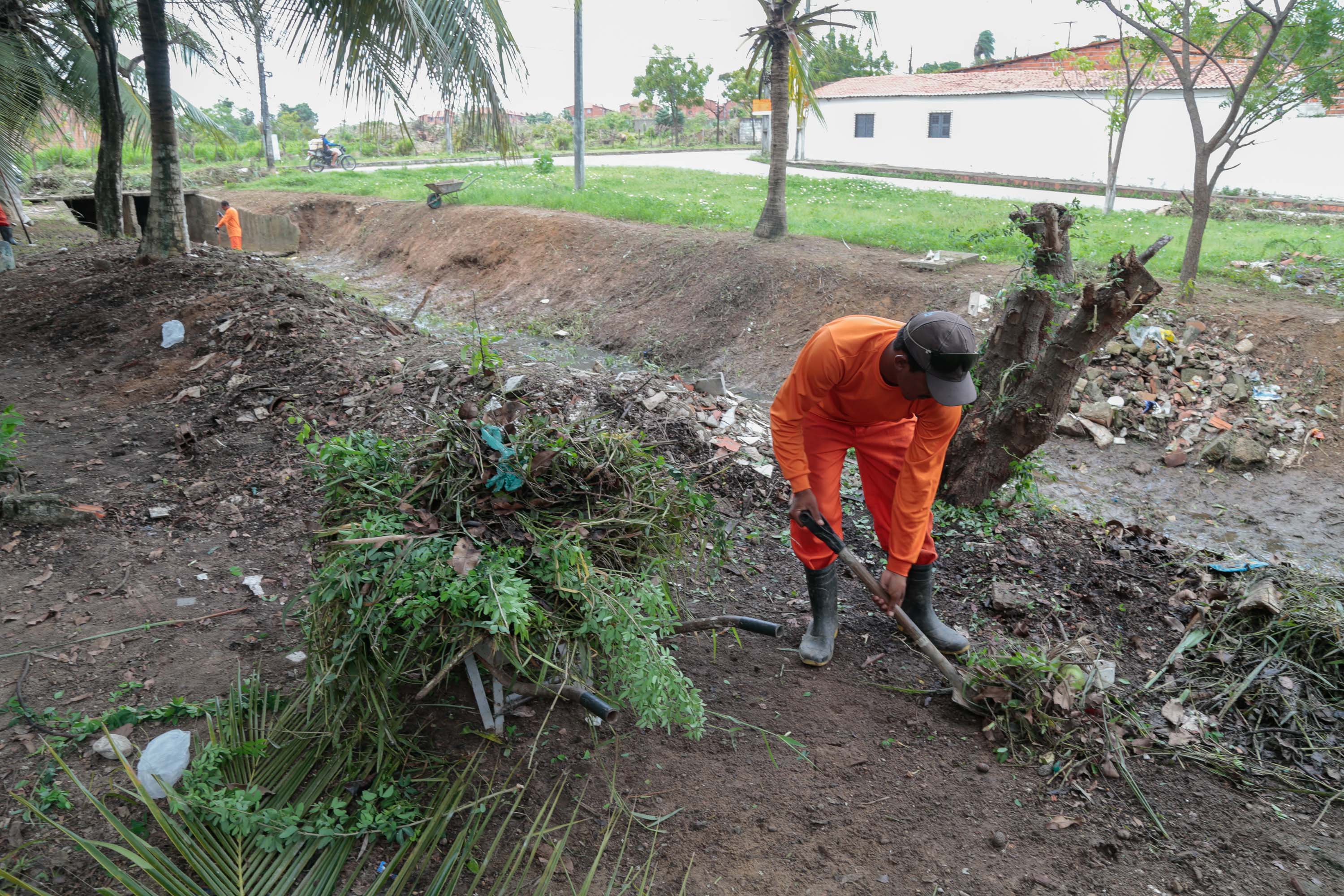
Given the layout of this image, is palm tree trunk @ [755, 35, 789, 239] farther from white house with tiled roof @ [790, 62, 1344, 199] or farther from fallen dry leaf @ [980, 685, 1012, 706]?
fallen dry leaf @ [980, 685, 1012, 706]

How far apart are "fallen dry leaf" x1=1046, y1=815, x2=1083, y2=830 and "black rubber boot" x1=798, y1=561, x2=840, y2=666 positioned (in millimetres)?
1019

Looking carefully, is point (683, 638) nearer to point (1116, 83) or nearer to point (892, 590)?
point (892, 590)

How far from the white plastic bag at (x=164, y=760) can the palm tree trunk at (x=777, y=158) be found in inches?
368

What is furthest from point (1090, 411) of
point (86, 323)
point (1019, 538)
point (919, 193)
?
point (919, 193)

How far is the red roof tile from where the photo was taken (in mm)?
18578

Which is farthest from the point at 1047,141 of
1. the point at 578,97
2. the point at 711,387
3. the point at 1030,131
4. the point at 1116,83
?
the point at 711,387

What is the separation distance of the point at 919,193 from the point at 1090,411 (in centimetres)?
1109

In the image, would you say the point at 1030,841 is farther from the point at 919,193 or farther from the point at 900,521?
the point at 919,193

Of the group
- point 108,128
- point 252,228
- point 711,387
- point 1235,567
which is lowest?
point 1235,567

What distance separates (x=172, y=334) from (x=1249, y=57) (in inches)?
448

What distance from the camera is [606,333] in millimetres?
9930

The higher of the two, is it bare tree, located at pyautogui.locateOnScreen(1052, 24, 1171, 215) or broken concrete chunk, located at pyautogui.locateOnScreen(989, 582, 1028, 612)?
bare tree, located at pyautogui.locateOnScreen(1052, 24, 1171, 215)

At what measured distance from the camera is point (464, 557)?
2295mm

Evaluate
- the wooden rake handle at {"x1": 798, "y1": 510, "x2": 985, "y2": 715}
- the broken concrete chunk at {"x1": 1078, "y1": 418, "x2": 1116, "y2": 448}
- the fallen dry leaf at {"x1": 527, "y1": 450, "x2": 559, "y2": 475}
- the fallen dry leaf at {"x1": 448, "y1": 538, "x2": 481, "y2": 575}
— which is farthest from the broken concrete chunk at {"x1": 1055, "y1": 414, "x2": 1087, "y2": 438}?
the fallen dry leaf at {"x1": 448, "y1": 538, "x2": 481, "y2": 575}
